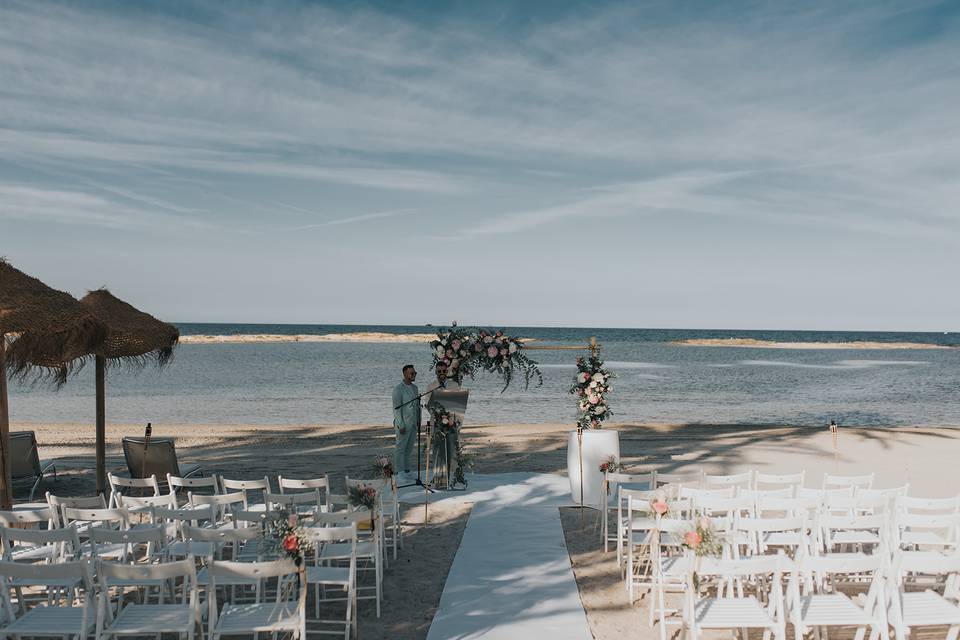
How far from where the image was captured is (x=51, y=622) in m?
5.05

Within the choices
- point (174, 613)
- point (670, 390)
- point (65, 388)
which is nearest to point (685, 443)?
point (174, 613)

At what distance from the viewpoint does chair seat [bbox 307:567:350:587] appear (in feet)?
19.3

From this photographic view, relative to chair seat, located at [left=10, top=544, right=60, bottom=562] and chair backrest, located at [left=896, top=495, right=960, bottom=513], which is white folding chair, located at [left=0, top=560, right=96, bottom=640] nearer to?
chair seat, located at [left=10, top=544, right=60, bottom=562]

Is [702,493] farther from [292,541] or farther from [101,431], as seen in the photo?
[101,431]

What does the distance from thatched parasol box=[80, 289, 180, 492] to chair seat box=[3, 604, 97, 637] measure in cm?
611

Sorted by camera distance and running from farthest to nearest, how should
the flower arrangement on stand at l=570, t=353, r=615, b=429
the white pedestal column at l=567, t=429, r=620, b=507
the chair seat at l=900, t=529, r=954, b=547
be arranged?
the flower arrangement on stand at l=570, t=353, r=615, b=429 → the white pedestal column at l=567, t=429, r=620, b=507 → the chair seat at l=900, t=529, r=954, b=547

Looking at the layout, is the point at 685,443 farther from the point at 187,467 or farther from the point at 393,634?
the point at 393,634

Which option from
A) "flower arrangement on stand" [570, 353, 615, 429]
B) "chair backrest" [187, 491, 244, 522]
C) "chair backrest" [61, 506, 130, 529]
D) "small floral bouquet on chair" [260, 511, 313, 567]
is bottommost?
"chair backrest" [187, 491, 244, 522]

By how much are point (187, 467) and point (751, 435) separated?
40.7 ft

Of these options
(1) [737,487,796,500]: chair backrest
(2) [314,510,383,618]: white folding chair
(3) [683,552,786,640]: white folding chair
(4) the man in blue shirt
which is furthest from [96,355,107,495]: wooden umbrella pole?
(3) [683,552,786,640]: white folding chair

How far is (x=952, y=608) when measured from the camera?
16.6 feet

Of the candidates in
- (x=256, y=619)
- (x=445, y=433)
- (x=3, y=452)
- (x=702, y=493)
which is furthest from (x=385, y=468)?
(x=3, y=452)

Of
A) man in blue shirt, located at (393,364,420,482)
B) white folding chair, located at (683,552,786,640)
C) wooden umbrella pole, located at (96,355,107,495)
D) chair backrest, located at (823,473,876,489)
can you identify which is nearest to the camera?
white folding chair, located at (683,552,786,640)

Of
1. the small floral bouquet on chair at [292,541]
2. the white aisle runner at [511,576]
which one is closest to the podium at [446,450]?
the white aisle runner at [511,576]
